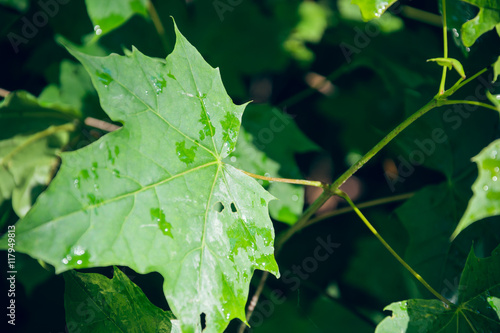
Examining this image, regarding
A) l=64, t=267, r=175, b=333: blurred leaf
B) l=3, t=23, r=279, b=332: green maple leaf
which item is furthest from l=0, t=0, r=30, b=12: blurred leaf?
l=64, t=267, r=175, b=333: blurred leaf

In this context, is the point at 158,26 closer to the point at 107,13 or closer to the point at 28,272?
the point at 107,13

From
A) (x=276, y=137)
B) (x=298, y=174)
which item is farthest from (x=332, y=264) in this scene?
(x=276, y=137)

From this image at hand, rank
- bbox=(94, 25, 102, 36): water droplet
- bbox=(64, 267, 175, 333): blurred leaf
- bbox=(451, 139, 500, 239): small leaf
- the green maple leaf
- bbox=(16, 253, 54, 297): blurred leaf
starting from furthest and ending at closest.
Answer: bbox=(16, 253, 54, 297): blurred leaf → bbox=(94, 25, 102, 36): water droplet → bbox=(64, 267, 175, 333): blurred leaf → bbox=(451, 139, 500, 239): small leaf → the green maple leaf

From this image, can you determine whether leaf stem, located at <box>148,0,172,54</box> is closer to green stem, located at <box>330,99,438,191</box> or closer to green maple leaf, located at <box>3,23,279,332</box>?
green maple leaf, located at <box>3,23,279,332</box>

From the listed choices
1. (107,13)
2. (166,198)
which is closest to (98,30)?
(107,13)

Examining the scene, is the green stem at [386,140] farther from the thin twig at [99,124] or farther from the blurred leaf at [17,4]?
the blurred leaf at [17,4]

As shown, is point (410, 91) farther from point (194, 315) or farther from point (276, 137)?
point (194, 315)

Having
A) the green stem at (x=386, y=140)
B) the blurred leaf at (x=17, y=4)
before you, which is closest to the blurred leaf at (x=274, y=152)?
the green stem at (x=386, y=140)
